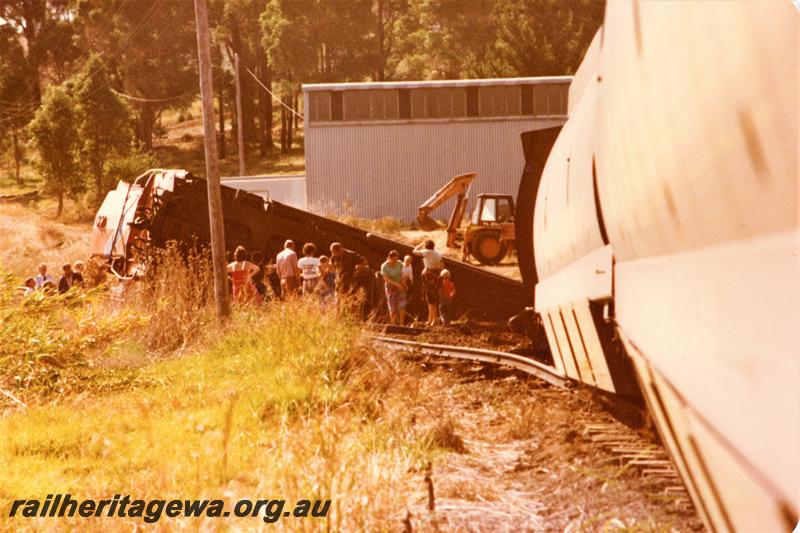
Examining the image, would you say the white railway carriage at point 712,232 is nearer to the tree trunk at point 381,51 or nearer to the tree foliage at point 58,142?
the tree foliage at point 58,142

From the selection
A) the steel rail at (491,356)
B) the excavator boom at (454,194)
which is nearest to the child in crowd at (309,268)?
the steel rail at (491,356)

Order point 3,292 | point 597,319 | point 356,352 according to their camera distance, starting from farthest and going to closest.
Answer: point 356,352, point 3,292, point 597,319

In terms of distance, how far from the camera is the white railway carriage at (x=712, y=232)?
2031 millimetres

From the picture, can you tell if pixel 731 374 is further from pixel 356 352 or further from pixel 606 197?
pixel 356 352

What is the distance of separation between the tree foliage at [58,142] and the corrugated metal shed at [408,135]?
566 inches

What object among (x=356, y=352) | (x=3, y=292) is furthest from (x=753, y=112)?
(x=356, y=352)

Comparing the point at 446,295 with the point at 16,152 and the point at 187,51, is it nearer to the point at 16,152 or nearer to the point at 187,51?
the point at 16,152

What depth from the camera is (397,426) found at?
307 inches

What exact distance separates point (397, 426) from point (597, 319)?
2.40 meters

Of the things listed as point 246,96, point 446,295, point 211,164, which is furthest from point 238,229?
point 246,96

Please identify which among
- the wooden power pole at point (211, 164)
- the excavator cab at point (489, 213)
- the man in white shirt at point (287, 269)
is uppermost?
the wooden power pole at point (211, 164)

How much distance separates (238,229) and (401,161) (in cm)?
2090

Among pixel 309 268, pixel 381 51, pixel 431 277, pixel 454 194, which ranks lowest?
pixel 431 277

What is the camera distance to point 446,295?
18.3 m
